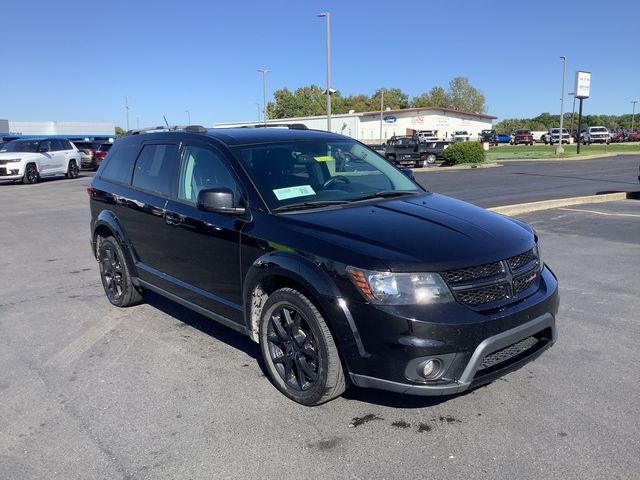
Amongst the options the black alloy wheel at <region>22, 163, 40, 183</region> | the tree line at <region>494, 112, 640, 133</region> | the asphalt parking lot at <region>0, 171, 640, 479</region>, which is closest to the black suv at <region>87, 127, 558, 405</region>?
the asphalt parking lot at <region>0, 171, 640, 479</region>

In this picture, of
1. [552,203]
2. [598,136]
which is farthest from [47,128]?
[552,203]

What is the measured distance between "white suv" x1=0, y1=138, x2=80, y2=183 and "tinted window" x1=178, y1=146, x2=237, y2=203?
20244 millimetres

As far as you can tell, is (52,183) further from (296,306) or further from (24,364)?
(296,306)

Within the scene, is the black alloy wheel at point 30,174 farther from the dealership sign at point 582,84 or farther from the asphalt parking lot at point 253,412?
the dealership sign at point 582,84

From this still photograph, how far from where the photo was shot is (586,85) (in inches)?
1764

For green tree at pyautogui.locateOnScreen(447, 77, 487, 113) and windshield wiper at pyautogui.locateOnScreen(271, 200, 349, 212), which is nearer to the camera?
windshield wiper at pyautogui.locateOnScreen(271, 200, 349, 212)

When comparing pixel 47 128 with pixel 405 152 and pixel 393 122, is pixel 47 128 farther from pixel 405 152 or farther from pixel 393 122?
pixel 405 152

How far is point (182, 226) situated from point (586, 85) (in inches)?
1868

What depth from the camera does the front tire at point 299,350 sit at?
3438mm

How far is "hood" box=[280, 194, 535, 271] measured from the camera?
10.6ft

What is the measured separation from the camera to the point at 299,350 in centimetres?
366

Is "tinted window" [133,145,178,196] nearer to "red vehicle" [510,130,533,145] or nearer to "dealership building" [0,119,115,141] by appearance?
"dealership building" [0,119,115,141]

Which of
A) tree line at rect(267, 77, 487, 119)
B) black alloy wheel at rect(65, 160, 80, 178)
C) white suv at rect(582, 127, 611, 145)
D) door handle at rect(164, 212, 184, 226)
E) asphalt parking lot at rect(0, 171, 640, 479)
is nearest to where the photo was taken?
asphalt parking lot at rect(0, 171, 640, 479)

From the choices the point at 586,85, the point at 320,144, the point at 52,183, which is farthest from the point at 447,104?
the point at 320,144
